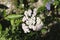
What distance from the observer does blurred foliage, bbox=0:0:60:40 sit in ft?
9.54

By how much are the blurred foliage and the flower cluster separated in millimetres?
59

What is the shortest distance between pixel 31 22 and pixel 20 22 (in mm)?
234

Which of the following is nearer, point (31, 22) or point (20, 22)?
point (31, 22)

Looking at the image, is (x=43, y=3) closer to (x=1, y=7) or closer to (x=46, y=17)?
(x=46, y=17)

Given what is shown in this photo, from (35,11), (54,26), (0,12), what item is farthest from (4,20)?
(54,26)

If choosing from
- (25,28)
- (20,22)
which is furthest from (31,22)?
(20,22)

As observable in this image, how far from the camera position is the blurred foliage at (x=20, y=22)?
9.54 feet

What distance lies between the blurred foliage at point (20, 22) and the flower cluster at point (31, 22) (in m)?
0.06

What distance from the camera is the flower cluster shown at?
2881mm

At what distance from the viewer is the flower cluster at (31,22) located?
9.45 ft

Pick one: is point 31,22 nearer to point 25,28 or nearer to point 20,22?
point 25,28

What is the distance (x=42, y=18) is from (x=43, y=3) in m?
0.26

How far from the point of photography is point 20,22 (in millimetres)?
3066

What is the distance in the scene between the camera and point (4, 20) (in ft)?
10.3
